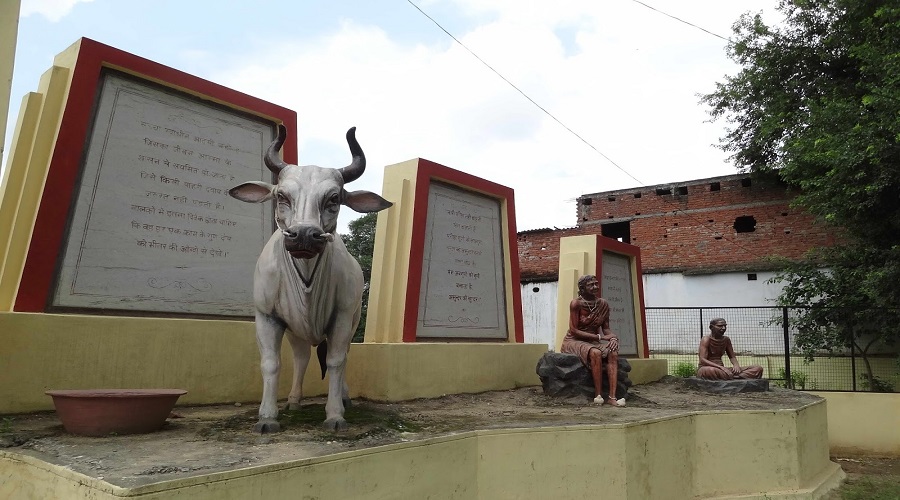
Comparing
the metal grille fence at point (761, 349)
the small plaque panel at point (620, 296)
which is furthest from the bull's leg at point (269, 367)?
the metal grille fence at point (761, 349)

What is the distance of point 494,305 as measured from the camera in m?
8.35

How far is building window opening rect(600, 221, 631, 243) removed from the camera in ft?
67.3

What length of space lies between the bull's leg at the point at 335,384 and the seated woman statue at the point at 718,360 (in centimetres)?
699

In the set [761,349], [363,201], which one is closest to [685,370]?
[761,349]

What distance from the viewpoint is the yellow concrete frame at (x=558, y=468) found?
2926 mm

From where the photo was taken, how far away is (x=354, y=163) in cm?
429

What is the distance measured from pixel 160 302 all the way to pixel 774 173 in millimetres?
17027

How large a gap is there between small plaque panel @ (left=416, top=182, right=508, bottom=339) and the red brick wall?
973 cm

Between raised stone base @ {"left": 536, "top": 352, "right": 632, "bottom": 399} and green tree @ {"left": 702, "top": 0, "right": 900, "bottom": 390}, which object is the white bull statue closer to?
raised stone base @ {"left": 536, "top": 352, "right": 632, "bottom": 399}

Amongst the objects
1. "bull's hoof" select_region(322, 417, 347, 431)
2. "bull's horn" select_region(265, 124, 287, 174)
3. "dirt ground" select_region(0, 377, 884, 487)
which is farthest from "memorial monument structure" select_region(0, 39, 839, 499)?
"bull's horn" select_region(265, 124, 287, 174)

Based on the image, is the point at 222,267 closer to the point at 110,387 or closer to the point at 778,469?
the point at 110,387

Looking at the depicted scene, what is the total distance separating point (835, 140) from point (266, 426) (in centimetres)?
1186

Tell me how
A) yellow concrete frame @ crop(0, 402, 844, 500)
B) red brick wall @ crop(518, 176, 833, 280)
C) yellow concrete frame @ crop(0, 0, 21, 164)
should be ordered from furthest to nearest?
red brick wall @ crop(518, 176, 833, 280) < yellow concrete frame @ crop(0, 0, 21, 164) < yellow concrete frame @ crop(0, 402, 844, 500)

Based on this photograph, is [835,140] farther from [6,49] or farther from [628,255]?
[6,49]
